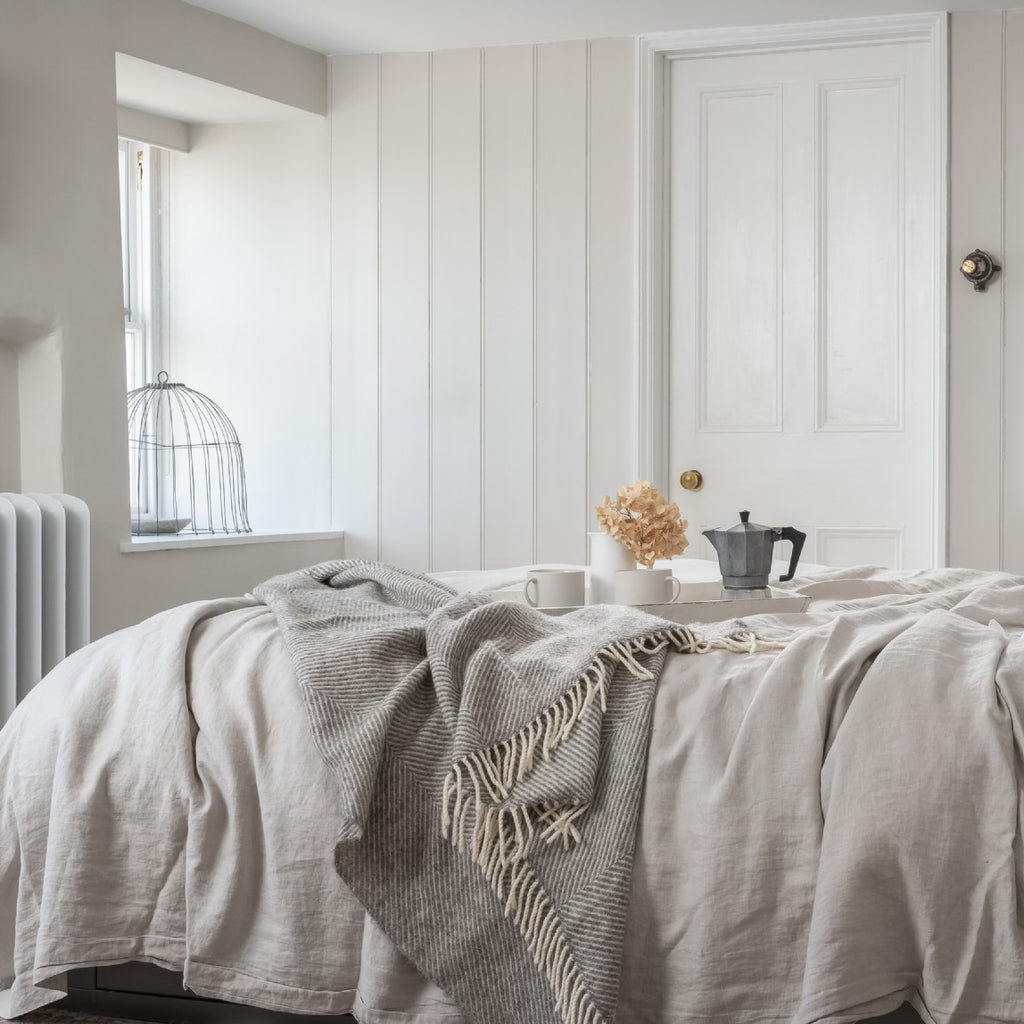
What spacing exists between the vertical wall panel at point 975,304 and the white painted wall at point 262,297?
2.12 m

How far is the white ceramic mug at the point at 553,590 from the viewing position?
204 centimetres

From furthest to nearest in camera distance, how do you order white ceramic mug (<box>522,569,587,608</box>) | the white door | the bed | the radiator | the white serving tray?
the white door
the radiator
white ceramic mug (<box>522,569,587,608</box>)
the white serving tray
the bed

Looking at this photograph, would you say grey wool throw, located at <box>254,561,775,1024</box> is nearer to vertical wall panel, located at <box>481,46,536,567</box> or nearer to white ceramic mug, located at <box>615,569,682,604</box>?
white ceramic mug, located at <box>615,569,682,604</box>

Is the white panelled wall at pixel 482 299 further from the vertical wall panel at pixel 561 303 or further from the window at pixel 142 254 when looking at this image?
the window at pixel 142 254

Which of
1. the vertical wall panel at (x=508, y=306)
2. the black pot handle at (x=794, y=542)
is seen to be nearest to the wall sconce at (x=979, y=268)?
the vertical wall panel at (x=508, y=306)

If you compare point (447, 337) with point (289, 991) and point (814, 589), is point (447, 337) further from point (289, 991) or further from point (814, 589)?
point (289, 991)

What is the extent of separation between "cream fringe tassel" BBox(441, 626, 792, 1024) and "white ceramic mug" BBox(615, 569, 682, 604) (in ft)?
2.18

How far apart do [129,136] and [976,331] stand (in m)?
2.90

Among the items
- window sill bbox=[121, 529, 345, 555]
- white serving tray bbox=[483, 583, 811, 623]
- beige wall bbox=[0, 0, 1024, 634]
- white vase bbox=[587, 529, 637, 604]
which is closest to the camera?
white serving tray bbox=[483, 583, 811, 623]

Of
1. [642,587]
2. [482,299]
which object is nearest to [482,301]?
[482,299]

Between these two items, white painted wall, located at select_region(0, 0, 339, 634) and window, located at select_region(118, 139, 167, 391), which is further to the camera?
window, located at select_region(118, 139, 167, 391)

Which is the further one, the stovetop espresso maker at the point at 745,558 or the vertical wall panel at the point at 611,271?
the vertical wall panel at the point at 611,271

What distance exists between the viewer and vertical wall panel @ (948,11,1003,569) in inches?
150

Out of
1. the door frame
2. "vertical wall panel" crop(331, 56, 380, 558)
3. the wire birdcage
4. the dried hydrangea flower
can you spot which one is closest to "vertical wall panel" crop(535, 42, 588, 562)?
the door frame
